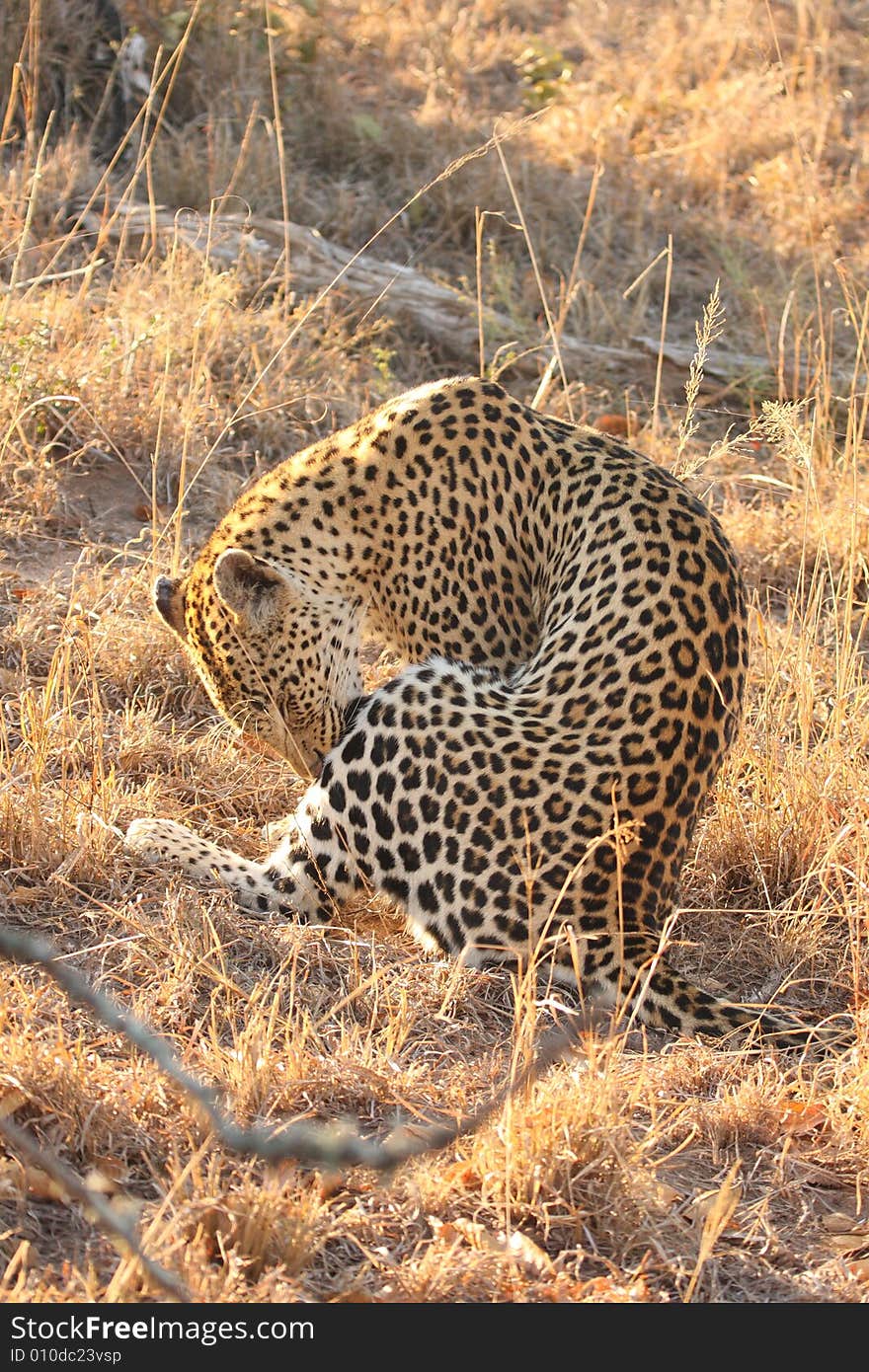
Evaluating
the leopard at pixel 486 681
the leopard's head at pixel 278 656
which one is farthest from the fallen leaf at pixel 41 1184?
the leopard's head at pixel 278 656

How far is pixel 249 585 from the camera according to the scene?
5117 mm

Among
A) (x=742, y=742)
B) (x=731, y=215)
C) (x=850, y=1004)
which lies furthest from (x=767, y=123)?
(x=850, y=1004)

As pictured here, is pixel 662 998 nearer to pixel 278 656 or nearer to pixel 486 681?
Answer: pixel 486 681

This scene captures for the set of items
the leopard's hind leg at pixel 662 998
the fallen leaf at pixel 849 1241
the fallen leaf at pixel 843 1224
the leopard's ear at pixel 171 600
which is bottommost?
the fallen leaf at pixel 843 1224

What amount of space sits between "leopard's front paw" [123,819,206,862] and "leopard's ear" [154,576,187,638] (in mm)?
712

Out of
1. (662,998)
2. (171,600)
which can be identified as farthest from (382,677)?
(662,998)

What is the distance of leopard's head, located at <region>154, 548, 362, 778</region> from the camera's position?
5.17m

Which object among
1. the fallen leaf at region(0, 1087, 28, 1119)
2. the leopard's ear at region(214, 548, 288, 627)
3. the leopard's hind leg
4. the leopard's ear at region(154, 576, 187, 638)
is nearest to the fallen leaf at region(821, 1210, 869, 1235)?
the leopard's hind leg

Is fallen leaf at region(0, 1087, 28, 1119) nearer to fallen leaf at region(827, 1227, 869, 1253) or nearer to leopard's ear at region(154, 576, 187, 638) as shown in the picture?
fallen leaf at region(827, 1227, 869, 1253)

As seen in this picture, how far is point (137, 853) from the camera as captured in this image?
16.2 feet

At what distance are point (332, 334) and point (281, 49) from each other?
3.49 metres

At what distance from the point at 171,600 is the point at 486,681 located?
1.20 metres

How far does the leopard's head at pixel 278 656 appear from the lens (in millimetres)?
5172

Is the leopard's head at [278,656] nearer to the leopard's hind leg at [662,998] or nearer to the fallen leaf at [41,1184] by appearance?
the leopard's hind leg at [662,998]
